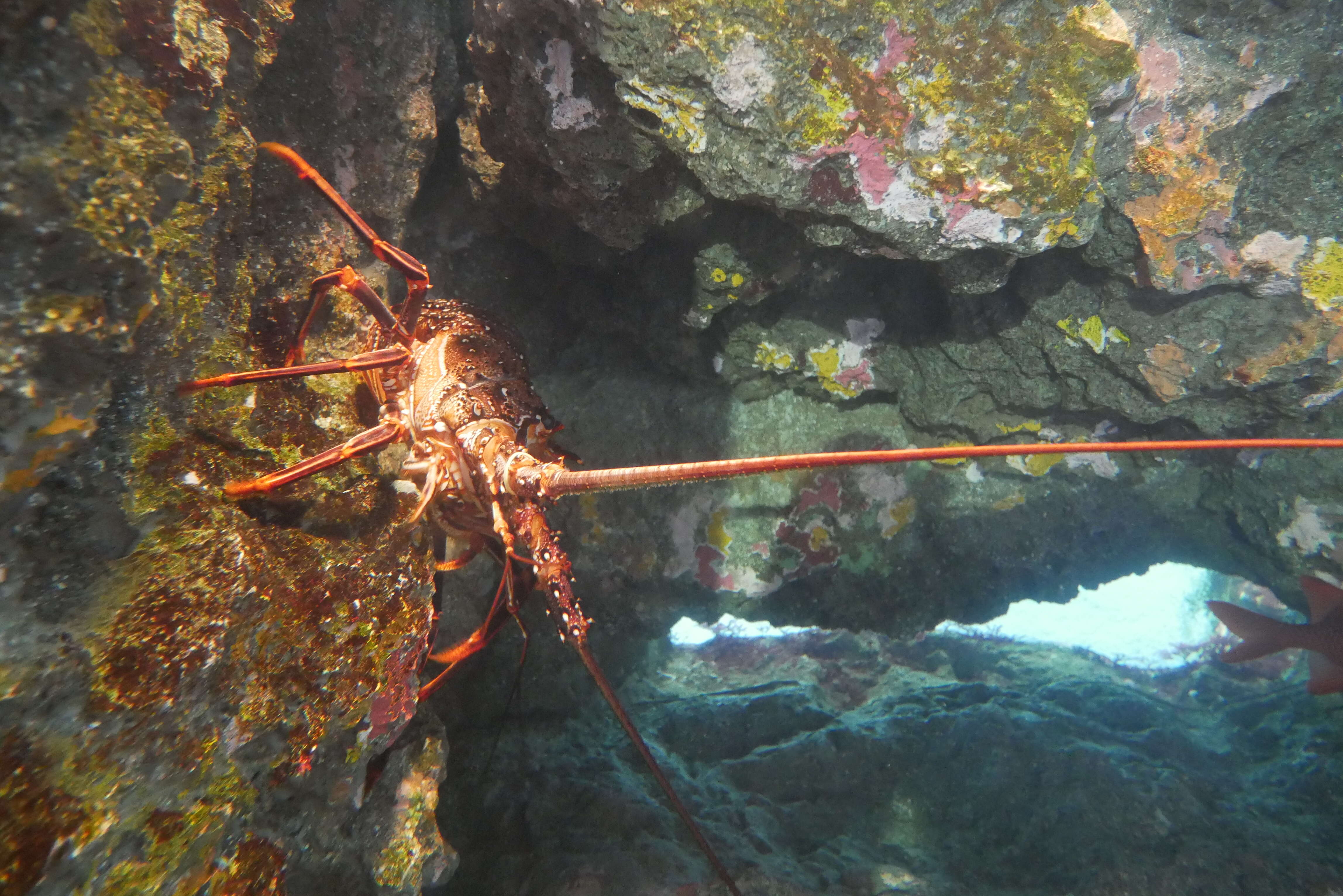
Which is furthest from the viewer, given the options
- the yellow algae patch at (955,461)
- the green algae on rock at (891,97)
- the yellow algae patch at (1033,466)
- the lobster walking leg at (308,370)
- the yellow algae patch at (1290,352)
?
the yellow algae patch at (1033,466)

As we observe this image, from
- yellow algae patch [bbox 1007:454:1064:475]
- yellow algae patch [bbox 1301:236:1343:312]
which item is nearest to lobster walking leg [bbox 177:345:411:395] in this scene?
yellow algae patch [bbox 1007:454:1064:475]

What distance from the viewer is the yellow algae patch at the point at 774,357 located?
435 cm

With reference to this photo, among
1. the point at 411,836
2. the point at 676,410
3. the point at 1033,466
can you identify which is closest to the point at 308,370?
the point at 411,836

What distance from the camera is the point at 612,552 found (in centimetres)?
438

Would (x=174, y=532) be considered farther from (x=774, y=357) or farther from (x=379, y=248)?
(x=774, y=357)

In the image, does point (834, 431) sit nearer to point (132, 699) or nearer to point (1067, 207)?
point (1067, 207)

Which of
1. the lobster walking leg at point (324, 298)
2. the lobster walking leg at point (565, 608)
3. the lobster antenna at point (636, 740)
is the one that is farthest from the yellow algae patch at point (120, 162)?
the lobster antenna at point (636, 740)

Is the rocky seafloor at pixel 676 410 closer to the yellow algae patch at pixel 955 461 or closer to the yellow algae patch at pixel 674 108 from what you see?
the yellow algae patch at pixel 674 108

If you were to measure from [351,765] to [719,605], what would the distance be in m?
3.05

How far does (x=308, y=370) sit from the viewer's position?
1.97m

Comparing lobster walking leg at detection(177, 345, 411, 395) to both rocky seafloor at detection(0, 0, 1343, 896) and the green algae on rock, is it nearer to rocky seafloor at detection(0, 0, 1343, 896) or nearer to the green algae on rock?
rocky seafloor at detection(0, 0, 1343, 896)

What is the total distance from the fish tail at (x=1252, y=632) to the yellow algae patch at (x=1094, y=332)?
3.03m

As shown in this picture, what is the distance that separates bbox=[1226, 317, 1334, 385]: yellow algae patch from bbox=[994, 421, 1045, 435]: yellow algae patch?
3.57 ft

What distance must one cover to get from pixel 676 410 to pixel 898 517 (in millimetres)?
1966
